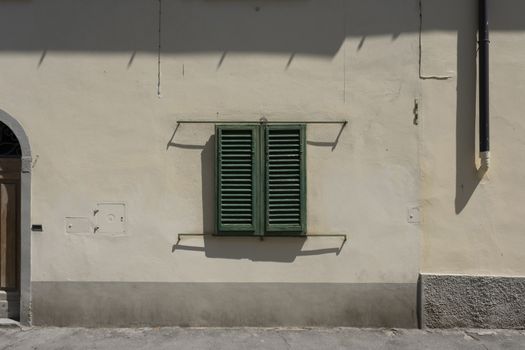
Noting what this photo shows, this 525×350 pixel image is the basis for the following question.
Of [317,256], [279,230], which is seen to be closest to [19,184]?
[279,230]

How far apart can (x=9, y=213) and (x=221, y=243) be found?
266cm

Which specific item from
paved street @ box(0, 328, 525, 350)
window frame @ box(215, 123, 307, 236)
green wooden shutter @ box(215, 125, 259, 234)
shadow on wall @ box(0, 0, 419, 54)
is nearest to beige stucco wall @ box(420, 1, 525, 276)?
shadow on wall @ box(0, 0, 419, 54)

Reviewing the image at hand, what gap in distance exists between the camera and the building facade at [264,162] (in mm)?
5453

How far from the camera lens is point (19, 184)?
570 cm

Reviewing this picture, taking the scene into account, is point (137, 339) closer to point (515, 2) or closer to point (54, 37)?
point (54, 37)

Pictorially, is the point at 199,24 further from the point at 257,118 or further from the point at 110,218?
the point at 110,218

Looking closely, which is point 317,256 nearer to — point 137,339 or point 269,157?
point 269,157

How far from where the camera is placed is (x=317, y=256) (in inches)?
216

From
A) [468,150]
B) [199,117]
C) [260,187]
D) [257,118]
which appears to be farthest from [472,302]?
[199,117]

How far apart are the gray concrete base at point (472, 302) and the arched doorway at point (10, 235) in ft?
16.2

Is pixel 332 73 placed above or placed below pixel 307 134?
above

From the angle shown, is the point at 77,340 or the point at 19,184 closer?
the point at 77,340

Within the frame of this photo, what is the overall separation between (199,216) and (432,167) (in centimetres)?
283

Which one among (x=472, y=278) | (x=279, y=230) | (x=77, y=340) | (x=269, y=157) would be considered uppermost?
(x=269, y=157)
